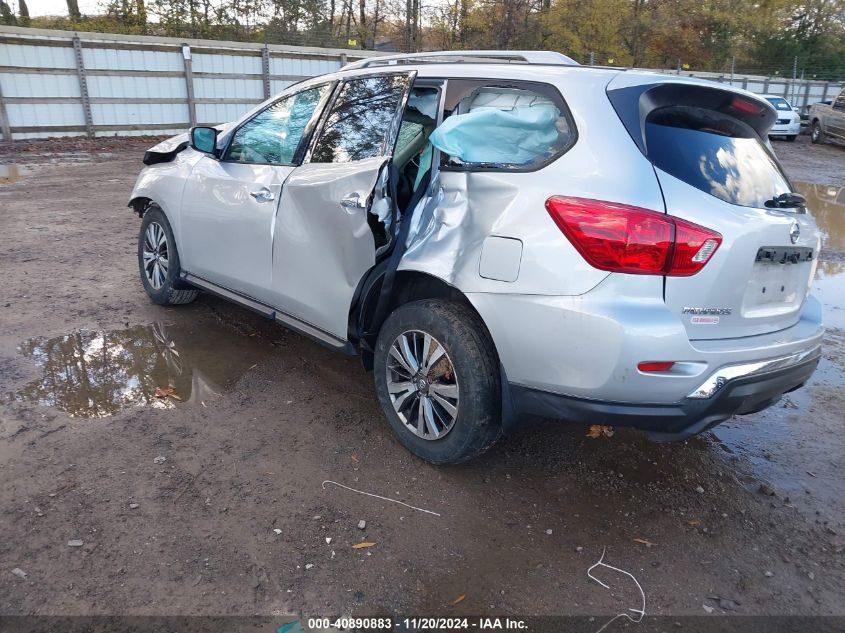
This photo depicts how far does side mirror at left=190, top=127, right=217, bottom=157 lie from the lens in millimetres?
4375

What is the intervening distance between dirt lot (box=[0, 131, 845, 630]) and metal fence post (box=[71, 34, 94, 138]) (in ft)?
44.4

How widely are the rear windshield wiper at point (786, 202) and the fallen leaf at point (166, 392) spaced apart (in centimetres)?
328

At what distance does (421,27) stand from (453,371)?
3578 cm

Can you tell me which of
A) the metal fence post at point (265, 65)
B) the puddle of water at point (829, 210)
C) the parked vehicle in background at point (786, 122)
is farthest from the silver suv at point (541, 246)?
the parked vehicle in background at point (786, 122)

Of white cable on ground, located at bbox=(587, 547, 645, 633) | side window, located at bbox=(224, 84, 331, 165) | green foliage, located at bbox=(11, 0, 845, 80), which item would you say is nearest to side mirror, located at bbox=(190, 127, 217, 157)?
side window, located at bbox=(224, 84, 331, 165)

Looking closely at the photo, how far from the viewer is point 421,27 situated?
115ft

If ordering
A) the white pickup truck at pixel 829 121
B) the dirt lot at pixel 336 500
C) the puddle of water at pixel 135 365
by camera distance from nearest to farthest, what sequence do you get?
the dirt lot at pixel 336 500 → the puddle of water at pixel 135 365 → the white pickup truck at pixel 829 121

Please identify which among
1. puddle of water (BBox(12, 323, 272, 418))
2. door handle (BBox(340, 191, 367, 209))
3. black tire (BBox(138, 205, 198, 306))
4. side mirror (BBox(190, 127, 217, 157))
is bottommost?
puddle of water (BBox(12, 323, 272, 418))

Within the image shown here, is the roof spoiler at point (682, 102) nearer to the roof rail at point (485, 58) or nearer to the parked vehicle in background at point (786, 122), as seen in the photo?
the roof rail at point (485, 58)

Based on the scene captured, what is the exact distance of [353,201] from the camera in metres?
3.34

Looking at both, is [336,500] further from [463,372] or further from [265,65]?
[265,65]

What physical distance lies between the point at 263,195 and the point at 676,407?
2631 millimetres

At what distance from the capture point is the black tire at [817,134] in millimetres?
22641

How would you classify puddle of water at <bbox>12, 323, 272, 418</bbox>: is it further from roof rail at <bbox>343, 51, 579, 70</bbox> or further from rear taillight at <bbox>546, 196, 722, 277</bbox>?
rear taillight at <bbox>546, 196, 722, 277</bbox>
